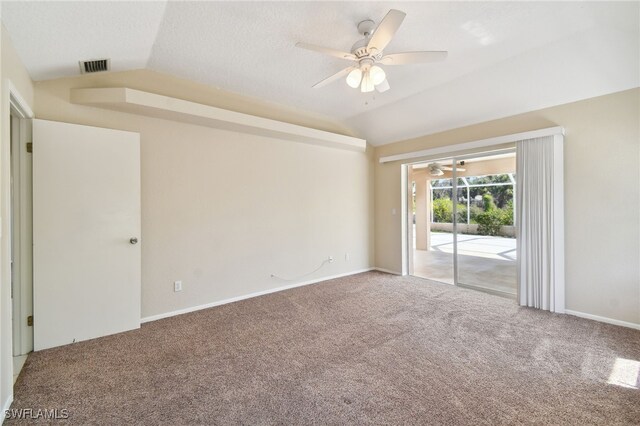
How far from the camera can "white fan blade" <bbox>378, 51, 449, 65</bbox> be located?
2271 mm

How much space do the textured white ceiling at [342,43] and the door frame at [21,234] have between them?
609 millimetres

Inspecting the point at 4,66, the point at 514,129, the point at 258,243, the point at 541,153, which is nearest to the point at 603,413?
the point at 541,153

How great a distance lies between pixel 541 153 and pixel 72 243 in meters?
5.37

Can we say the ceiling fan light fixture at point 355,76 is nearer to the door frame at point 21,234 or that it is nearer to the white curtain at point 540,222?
the white curtain at point 540,222

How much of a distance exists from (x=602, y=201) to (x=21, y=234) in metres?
5.94

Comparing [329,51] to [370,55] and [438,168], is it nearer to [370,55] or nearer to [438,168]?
[370,55]

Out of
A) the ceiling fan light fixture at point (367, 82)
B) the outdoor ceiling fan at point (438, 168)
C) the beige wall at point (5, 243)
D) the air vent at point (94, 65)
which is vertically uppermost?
the air vent at point (94, 65)

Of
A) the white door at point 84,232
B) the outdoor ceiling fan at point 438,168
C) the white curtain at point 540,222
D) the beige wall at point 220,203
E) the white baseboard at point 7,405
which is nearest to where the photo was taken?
the white baseboard at point 7,405

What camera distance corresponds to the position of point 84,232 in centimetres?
276

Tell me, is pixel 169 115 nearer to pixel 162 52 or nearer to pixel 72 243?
pixel 162 52

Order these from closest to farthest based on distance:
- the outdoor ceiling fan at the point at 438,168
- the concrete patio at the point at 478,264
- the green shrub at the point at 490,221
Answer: the concrete patio at the point at 478,264 → the green shrub at the point at 490,221 → the outdoor ceiling fan at the point at 438,168

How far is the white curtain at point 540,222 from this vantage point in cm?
340

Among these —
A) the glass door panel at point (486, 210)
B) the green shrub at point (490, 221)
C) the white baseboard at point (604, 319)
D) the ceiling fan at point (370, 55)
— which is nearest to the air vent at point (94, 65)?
the ceiling fan at point (370, 55)

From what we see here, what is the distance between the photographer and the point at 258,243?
413cm
